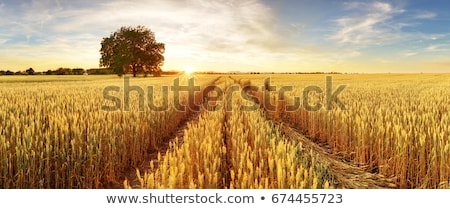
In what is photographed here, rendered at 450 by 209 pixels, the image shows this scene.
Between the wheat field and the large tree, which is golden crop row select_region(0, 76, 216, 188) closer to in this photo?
the wheat field

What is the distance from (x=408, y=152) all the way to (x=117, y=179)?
3378 mm

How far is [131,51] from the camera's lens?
27.0 meters

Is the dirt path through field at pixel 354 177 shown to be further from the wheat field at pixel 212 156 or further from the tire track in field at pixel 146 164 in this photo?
the tire track in field at pixel 146 164

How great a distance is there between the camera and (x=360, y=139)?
4766 millimetres

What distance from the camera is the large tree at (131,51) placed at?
2650 centimetres

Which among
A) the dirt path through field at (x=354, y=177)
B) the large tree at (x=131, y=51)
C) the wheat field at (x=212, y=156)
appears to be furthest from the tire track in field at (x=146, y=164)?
the large tree at (x=131, y=51)

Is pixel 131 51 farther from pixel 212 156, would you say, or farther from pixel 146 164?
pixel 212 156

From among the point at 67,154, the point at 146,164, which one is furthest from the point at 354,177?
the point at 67,154

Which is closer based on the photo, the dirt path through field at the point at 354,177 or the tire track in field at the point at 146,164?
the dirt path through field at the point at 354,177

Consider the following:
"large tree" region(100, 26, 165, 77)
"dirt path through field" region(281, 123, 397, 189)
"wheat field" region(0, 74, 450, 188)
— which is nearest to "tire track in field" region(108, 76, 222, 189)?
"wheat field" region(0, 74, 450, 188)

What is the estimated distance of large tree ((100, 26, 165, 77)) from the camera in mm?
26498
